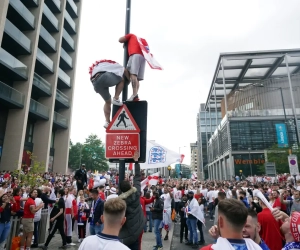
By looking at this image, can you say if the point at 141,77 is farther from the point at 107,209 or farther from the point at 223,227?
the point at 223,227

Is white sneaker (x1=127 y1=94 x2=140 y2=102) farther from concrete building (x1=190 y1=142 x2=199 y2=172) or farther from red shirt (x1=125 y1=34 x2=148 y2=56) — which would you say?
concrete building (x1=190 y1=142 x2=199 y2=172)

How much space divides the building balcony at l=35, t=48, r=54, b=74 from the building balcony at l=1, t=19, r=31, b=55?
75.4 inches

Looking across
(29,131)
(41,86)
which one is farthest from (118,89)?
(29,131)

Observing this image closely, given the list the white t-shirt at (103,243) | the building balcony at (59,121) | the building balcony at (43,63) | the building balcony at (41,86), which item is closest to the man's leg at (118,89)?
the white t-shirt at (103,243)

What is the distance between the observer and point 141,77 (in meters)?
Answer: 4.16

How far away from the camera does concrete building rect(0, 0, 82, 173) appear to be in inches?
893

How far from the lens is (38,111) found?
26438 millimetres

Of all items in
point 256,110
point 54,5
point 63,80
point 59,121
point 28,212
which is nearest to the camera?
point 28,212

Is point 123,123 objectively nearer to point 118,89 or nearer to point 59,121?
point 118,89

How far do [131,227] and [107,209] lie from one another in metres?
1.52

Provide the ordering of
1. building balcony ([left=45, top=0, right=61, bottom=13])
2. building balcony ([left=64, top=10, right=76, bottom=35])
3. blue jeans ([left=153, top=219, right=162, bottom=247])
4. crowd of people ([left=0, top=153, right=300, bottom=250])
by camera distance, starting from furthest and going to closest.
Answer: building balcony ([left=64, top=10, right=76, bottom=35]) < building balcony ([left=45, top=0, right=61, bottom=13]) < blue jeans ([left=153, top=219, right=162, bottom=247]) < crowd of people ([left=0, top=153, right=300, bottom=250])

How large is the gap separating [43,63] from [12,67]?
5304mm

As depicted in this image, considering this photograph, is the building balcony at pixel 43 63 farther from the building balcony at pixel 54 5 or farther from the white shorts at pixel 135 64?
the white shorts at pixel 135 64

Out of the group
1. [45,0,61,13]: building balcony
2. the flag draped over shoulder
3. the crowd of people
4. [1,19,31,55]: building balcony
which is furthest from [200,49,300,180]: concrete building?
the crowd of people
